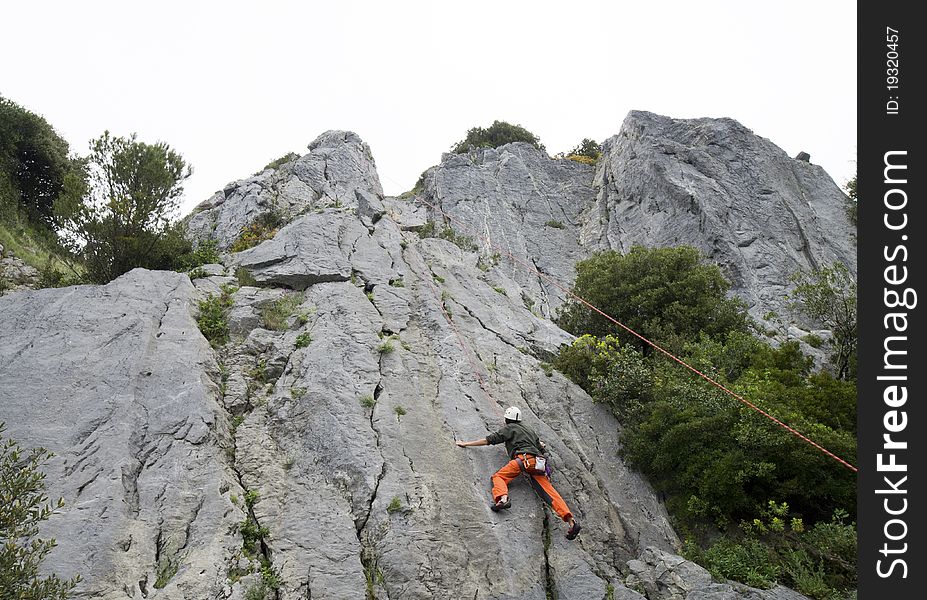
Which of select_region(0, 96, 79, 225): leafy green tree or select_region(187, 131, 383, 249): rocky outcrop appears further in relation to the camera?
select_region(0, 96, 79, 225): leafy green tree

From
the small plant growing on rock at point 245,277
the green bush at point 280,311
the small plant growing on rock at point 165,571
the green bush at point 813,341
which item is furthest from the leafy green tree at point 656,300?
the small plant growing on rock at point 165,571

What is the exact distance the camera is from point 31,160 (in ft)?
76.3

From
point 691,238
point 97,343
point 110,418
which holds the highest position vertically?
point 691,238

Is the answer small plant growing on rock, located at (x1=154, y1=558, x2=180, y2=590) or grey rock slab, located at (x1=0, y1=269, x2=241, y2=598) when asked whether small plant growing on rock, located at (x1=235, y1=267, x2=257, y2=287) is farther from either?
small plant growing on rock, located at (x1=154, y1=558, x2=180, y2=590)

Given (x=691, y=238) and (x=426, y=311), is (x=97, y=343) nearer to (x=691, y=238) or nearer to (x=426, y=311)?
(x=426, y=311)

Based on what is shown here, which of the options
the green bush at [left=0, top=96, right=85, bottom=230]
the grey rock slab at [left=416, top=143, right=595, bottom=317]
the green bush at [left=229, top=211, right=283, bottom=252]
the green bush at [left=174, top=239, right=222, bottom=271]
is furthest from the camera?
the grey rock slab at [left=416, top=143, right=595, bottom=317]

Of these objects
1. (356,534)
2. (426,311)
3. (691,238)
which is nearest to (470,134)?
(691,238)

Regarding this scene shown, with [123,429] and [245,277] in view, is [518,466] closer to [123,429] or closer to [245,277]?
[123,429]

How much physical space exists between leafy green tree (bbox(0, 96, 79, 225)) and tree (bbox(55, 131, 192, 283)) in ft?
26.1

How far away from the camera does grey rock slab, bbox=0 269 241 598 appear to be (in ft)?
25.9

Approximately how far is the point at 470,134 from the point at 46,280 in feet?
102

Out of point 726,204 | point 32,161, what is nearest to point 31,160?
point 32,161

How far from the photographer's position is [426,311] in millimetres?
15242

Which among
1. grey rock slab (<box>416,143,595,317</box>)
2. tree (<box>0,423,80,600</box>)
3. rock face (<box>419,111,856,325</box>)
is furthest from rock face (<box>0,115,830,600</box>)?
rock face (<box>419,111,856,325</box>)
